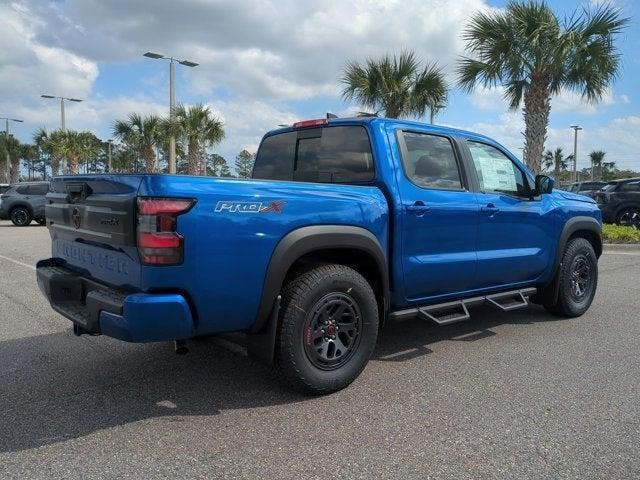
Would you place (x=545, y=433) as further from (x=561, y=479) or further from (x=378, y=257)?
(x=378, y=257)

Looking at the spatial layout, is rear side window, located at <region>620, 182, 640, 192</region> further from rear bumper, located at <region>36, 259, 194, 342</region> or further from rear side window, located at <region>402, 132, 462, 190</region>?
rear bumper, located at <region>36, 259, 194, 342</region>

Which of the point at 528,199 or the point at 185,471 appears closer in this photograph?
the point at 185,471

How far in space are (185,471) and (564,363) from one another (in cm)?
314

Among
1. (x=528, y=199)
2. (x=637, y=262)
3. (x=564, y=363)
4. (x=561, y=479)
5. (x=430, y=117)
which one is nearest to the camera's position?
(x=561, y=479)

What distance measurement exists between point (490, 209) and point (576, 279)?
1.88m

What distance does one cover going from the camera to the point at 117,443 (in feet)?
9.86

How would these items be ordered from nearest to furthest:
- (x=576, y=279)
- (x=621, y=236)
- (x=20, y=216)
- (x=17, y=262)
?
(x=576, y=279) < (x=17, y=262) < (x=621, y=236) < (x=20, y=216)

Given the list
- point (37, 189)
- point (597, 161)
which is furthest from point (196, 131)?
point (597, 161)

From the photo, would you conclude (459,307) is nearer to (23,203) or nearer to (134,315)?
(134,315)

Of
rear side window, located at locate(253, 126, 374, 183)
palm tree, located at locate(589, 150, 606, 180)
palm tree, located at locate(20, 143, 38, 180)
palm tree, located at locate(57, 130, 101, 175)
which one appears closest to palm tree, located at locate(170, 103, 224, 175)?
palm tree, located at locate(57, 130, 101, 175)

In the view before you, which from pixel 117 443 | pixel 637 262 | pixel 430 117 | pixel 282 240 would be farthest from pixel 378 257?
Answer: pixel 430 117

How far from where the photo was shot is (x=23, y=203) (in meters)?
20.5

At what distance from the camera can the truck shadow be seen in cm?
328

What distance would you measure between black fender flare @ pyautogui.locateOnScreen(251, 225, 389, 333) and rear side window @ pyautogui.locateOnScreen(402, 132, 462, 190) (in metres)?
0.84
